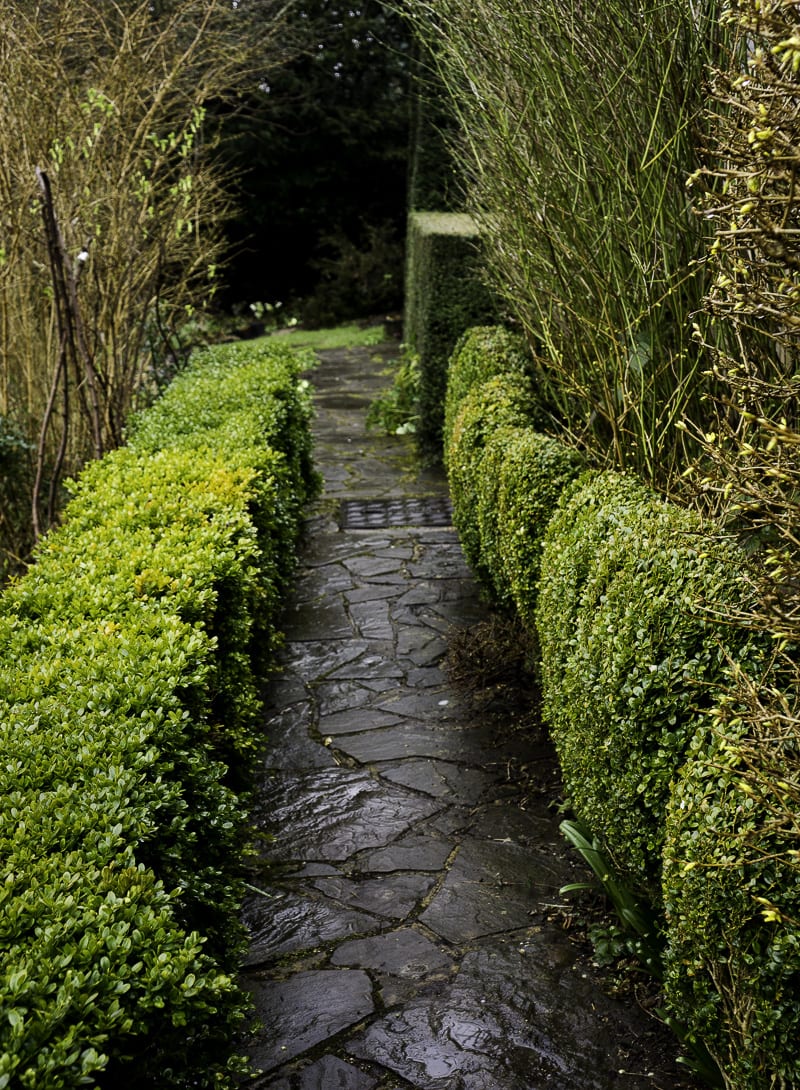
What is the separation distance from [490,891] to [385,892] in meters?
0.37

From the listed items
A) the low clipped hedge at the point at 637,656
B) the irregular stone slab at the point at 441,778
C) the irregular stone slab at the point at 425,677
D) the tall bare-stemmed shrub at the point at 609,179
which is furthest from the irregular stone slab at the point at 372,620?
the low clipped hedge at the point at 637,656

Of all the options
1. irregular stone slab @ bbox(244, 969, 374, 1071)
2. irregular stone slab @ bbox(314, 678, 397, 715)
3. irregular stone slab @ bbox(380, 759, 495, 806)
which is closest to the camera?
irregular stone slab @ bbox(244, 969, 374, 1071)

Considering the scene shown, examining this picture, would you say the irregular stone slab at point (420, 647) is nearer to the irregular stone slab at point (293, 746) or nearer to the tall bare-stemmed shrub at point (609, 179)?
the irregular stone slab at point (293, 746)

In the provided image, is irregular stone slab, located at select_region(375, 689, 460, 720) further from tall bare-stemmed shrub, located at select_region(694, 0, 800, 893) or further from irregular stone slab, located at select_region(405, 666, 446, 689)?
tall bare-stemmed shrub, located at select_region(694, 0, 800, 893)

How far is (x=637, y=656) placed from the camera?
8.76 feet

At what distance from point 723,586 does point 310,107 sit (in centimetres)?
1879

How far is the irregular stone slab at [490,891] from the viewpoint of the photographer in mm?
3283

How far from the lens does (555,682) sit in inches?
136

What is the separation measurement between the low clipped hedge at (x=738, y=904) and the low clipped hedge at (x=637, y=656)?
0.65ft

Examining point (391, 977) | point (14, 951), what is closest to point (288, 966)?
point (391, 977)

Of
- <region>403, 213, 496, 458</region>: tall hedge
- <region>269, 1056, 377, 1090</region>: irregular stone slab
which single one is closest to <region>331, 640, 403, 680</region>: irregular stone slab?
<region>269, 1056, 377, 1090</region>: irregular stone slab

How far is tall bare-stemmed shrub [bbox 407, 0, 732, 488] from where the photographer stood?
12.6 ft

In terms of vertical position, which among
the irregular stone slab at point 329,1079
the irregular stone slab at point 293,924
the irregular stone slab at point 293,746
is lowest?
the irregular stone slab at point 293,746

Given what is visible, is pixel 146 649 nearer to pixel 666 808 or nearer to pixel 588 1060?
pixel 666 808
